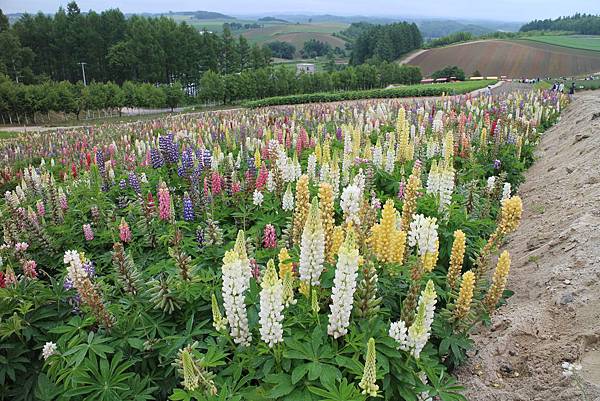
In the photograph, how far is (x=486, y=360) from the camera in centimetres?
474

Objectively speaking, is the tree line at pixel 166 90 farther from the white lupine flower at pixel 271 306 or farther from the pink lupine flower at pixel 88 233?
the white lupine flower at pixel 271 306

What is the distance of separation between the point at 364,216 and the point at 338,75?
64776mm

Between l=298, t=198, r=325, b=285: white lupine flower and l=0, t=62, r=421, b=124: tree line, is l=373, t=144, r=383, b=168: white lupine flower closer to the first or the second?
l=298, t=198, r=325, b=285: white lupine flower

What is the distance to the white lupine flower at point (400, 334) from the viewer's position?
359cm

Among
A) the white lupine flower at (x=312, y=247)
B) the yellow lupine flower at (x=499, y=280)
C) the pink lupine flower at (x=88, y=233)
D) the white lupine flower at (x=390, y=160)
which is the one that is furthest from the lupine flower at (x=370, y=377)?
the white lupine flower at (x=390, y=160)

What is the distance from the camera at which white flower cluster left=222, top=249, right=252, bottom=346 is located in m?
3.49

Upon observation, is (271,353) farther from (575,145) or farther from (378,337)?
(575,145)

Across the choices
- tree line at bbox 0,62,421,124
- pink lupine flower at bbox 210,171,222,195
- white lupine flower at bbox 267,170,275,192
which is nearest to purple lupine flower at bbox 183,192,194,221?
pink lupine flower at bbox 210,171,222,195

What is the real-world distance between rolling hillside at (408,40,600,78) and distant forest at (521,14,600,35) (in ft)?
250

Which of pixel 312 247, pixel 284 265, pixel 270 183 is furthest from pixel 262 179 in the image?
pixel 312 247

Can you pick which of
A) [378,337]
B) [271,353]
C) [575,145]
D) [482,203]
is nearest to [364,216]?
[378,337]

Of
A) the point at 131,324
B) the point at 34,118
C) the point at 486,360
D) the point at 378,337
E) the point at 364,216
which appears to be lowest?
the point at 34,118

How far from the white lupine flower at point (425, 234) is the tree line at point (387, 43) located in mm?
113445

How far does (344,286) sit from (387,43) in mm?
120242
